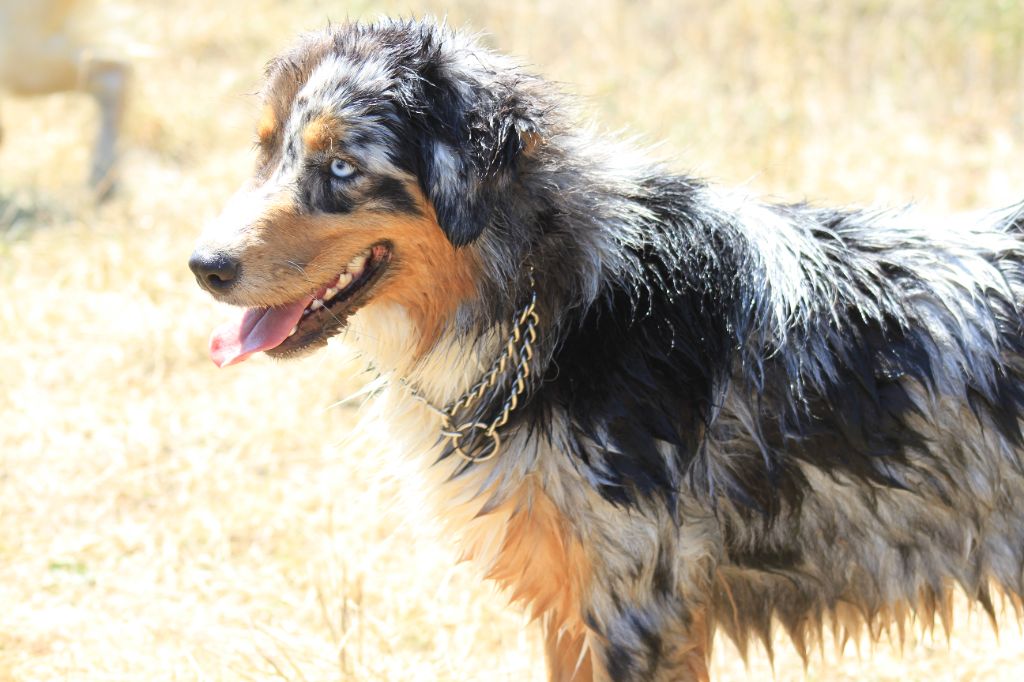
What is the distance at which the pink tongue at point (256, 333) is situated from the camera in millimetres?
3129

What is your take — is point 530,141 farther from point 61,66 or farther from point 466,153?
point 61,66

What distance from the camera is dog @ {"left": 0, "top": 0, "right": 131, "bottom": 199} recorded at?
24.9ft

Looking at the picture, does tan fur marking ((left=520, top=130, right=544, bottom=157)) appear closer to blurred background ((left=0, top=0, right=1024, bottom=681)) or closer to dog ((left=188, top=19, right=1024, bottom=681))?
dog ((left=188, top=19, right=1024, bottom=681))

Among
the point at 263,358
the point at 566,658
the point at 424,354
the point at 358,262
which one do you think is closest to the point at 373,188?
the point at 358,262

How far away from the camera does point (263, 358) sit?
19.1 ft

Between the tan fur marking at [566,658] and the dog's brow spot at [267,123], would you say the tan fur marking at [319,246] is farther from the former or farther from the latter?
the tan fur marking at [566,658]

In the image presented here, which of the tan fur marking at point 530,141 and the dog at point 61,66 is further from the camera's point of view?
the dog at point 61,66

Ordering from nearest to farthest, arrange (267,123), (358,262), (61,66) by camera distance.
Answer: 1. (358,262)
2. (267,123)
3. (61,66)

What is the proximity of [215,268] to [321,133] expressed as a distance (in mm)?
420

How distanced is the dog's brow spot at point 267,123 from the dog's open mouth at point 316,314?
0.43 m

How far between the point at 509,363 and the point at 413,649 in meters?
1.49

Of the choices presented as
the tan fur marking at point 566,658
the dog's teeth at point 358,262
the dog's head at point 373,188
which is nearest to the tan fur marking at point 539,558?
the tan fur marking at point 566,658

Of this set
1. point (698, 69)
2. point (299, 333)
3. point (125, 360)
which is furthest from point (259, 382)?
point (698, 69)

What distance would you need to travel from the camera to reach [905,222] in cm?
340
